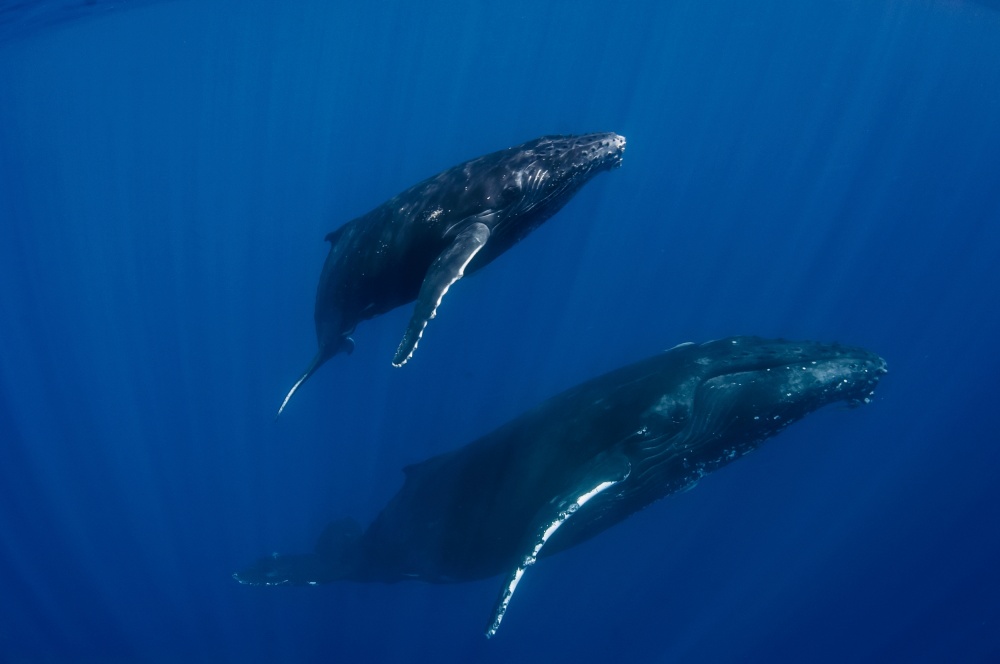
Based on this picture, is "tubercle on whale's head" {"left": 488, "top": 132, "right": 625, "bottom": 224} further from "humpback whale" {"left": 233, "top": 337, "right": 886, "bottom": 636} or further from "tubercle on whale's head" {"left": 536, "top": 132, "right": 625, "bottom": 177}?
"humpback whale" {"left": 233, "top": 337, "right": 886, "bottom": 636}

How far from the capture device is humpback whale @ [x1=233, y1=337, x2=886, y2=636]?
6801 millimetres

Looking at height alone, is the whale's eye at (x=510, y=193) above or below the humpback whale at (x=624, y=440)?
above

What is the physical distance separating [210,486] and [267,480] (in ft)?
8.67

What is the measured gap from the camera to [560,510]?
6.50 meters

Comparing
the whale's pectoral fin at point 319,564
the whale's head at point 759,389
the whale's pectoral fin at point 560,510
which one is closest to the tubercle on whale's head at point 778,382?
the whale's head at point 759,389

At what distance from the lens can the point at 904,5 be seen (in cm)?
4050

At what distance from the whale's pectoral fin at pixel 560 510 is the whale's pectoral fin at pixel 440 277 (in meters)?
2.27

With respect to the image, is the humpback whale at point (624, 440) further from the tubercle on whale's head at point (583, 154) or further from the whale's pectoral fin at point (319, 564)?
the whale's pectoral fin at point (319, 564)

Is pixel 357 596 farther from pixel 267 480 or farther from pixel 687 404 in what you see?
pixel 687 404

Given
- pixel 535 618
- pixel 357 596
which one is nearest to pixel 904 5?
pixel 535 618

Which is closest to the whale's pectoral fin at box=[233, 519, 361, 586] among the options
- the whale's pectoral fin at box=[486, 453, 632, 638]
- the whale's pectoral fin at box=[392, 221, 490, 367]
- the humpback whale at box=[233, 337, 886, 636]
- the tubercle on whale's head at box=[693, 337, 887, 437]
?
the humpback whale at box=[233, 337, 886, 636]

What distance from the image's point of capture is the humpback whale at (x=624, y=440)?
6801 mm

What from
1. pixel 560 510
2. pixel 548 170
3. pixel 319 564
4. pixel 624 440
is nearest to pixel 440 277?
pixel 548 170

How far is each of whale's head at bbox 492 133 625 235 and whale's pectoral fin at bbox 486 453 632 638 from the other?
10.9 ft
